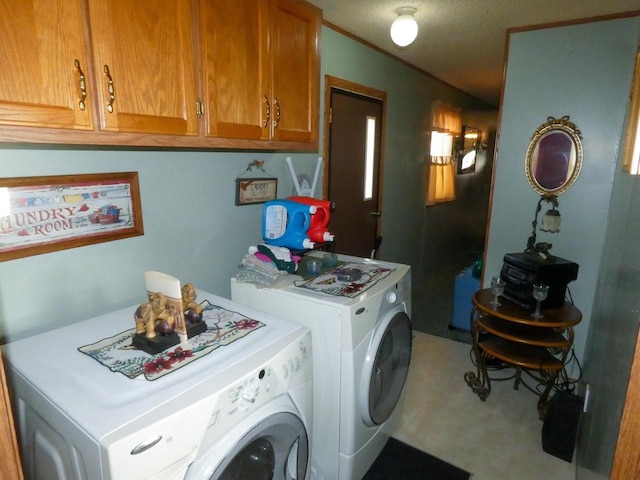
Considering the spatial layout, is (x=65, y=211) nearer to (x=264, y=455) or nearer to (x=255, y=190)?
(x=255, y=190)

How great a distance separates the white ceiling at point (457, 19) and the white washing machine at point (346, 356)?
1.51 m

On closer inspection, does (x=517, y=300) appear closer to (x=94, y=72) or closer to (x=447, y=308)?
(x=447, y=308)

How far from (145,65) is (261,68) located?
1.73 ft

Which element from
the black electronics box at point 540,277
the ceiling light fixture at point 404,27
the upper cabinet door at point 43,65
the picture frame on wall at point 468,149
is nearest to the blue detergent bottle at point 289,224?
the upper cabinet door at point 43,65

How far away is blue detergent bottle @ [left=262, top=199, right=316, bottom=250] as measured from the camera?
1.78 meters

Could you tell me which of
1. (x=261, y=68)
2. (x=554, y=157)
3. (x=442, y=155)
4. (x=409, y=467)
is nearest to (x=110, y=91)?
(x=261, y=68)

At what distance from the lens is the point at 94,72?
100 cm

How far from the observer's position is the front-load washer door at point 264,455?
907 millimetres

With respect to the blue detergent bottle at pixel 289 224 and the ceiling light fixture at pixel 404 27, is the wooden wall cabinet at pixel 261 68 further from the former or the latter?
the ceiling light fixture at pixel 404 27

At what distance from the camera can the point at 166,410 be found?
848 mm

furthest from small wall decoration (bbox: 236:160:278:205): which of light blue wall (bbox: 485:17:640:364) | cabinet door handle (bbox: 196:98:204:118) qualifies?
light blue wall (bbox: 485:17:640:364)

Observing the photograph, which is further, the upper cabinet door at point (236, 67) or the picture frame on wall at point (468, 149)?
the picture frame on wall at point (468, 149)

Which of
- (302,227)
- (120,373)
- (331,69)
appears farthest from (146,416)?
(331,69)

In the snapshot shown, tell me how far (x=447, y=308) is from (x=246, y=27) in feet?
11.0
